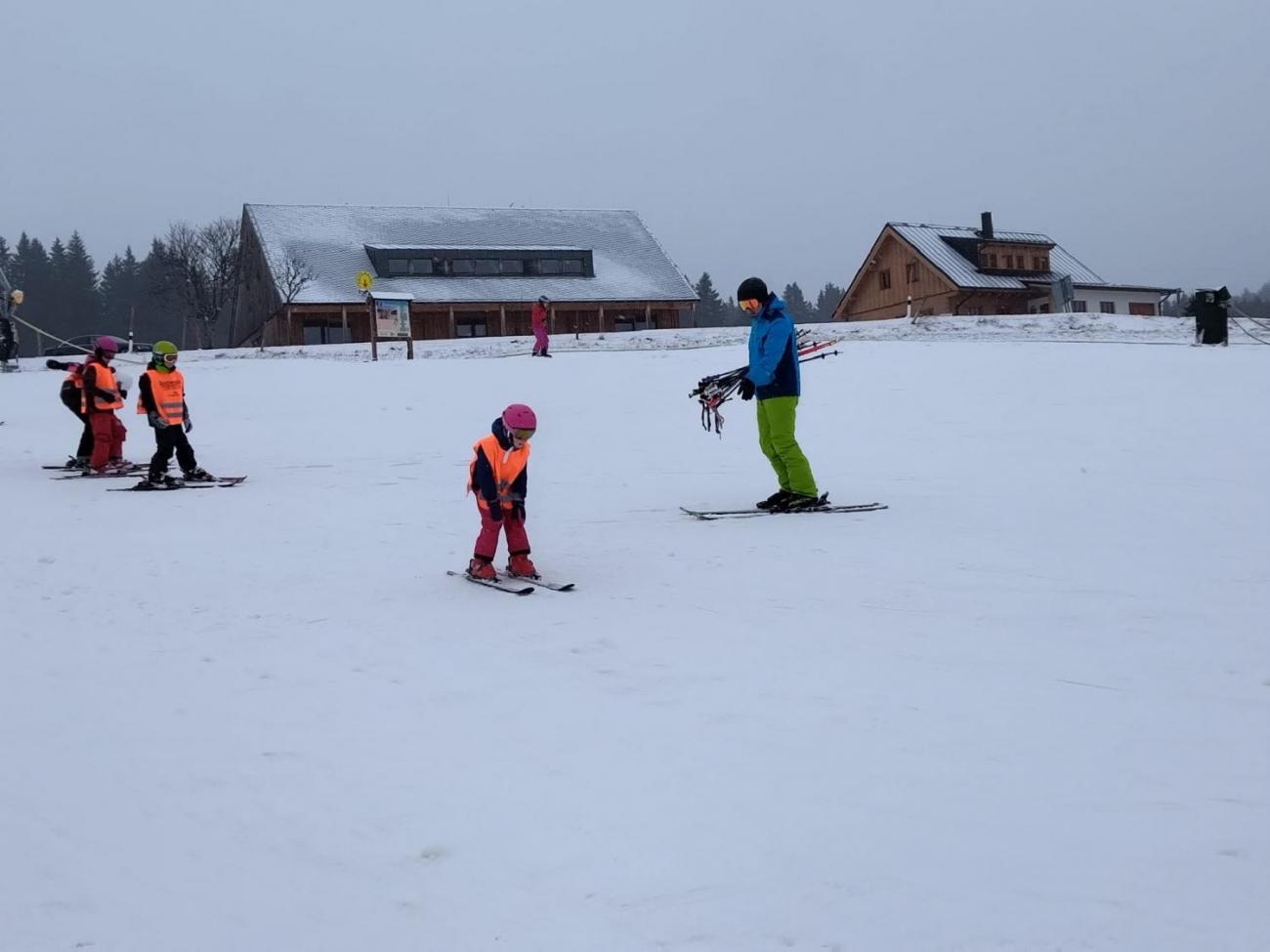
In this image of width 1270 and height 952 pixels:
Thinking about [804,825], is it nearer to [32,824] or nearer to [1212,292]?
[32,824]

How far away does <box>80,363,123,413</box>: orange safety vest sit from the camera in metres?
12.2

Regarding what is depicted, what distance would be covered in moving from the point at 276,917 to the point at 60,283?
9355cm

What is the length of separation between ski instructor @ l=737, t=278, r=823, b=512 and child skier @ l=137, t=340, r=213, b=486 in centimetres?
617

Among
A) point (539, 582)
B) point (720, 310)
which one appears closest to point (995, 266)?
point (539, 582)

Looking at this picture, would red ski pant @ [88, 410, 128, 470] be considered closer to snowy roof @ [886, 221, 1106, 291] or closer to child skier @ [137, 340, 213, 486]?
child skier @ [137, 340, 213, 486]

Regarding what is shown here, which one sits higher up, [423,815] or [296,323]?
[296,323]

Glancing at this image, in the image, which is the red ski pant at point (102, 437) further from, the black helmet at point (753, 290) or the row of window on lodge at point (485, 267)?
the row of window on lodge at point (485, 267)

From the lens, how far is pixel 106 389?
12195 mm

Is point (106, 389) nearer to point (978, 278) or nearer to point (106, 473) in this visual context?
point (106, 473)

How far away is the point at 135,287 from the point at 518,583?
313 feet

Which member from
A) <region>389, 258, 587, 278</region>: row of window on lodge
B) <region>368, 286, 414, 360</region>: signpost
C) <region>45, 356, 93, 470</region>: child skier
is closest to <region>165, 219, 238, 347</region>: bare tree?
<region>389, 258, 587, 278</region>: row of window on lodge

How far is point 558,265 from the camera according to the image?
4338 centimetres

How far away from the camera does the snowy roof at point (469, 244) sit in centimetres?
4022

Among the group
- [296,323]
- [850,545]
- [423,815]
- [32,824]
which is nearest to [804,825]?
[423,815]
